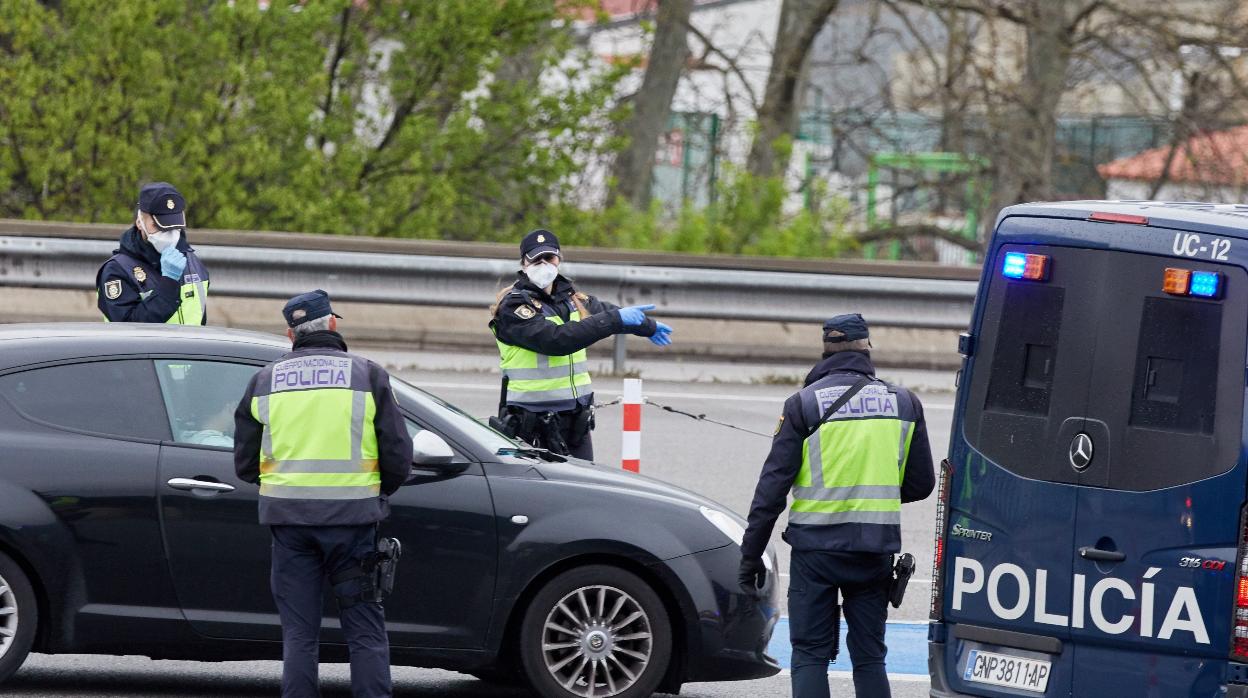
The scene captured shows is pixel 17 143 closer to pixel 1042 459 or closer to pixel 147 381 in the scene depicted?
pixel 147 381

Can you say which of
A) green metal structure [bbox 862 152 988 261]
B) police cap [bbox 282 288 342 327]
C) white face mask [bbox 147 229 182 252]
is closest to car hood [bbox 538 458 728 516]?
police cap [bbox 282 288 342 327]

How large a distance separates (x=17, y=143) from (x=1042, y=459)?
1249 centimetres

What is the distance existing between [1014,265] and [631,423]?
13.0ft

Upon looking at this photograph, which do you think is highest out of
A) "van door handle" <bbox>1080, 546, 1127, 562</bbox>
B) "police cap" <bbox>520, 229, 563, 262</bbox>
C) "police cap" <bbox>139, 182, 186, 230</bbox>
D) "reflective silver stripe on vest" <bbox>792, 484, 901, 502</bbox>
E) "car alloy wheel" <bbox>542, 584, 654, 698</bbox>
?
"police cap" <bbox>139, 182, 186, 230</bbox>

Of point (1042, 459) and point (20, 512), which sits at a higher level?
point (1042, 459)

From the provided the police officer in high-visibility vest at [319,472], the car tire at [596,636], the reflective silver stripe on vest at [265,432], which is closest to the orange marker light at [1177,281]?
the car tire at [596,636]

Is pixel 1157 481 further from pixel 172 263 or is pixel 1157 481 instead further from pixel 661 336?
pixel 172 263

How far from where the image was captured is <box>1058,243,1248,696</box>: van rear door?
5547 mm

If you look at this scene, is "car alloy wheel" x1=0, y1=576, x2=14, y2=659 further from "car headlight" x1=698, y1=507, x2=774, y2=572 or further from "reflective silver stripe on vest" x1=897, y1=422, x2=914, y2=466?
"reflective silver stripe on vest" x1=897, y1=422, x2=914, y2=466

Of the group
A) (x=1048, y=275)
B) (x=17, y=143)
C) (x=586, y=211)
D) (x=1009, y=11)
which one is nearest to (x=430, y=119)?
(x=586, y=211)

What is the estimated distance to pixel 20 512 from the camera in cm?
670

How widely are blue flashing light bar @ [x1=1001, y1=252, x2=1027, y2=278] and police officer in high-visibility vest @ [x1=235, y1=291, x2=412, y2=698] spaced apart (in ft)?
6.79

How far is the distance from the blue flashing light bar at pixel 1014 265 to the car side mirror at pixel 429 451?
83.0 inches

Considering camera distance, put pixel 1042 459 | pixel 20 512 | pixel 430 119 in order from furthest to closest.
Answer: pixel 430 119 < pixel 20 512 < pixel 1042 459
